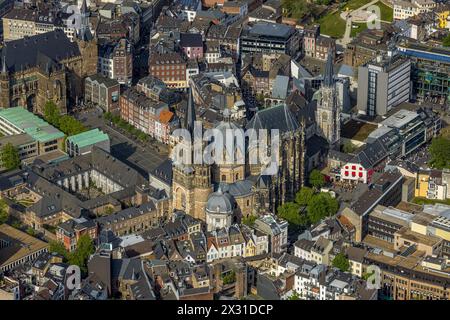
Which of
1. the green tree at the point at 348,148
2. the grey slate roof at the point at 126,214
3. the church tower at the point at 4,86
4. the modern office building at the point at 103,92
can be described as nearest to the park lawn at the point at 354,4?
the green tree at the point at 348,148

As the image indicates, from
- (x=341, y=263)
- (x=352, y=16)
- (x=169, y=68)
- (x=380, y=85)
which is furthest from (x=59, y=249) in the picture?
(x=352, y=16)

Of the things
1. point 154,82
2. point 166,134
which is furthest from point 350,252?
point 154,82

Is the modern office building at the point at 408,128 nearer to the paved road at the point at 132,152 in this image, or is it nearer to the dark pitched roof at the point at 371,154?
the dark pitched roof at the point at 371,154

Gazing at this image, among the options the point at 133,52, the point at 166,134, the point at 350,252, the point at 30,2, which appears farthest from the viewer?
the point at 30,2

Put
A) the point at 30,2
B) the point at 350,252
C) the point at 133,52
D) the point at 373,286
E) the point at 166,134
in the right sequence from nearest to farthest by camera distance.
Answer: the point at 373,286 < the point at 350,252 < the point at 166,134 < the point at 133,52 < the point at 30,2

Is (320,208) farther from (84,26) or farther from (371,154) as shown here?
(84,26)

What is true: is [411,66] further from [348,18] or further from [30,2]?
[30,2]

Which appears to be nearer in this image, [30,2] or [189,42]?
[189,42]
